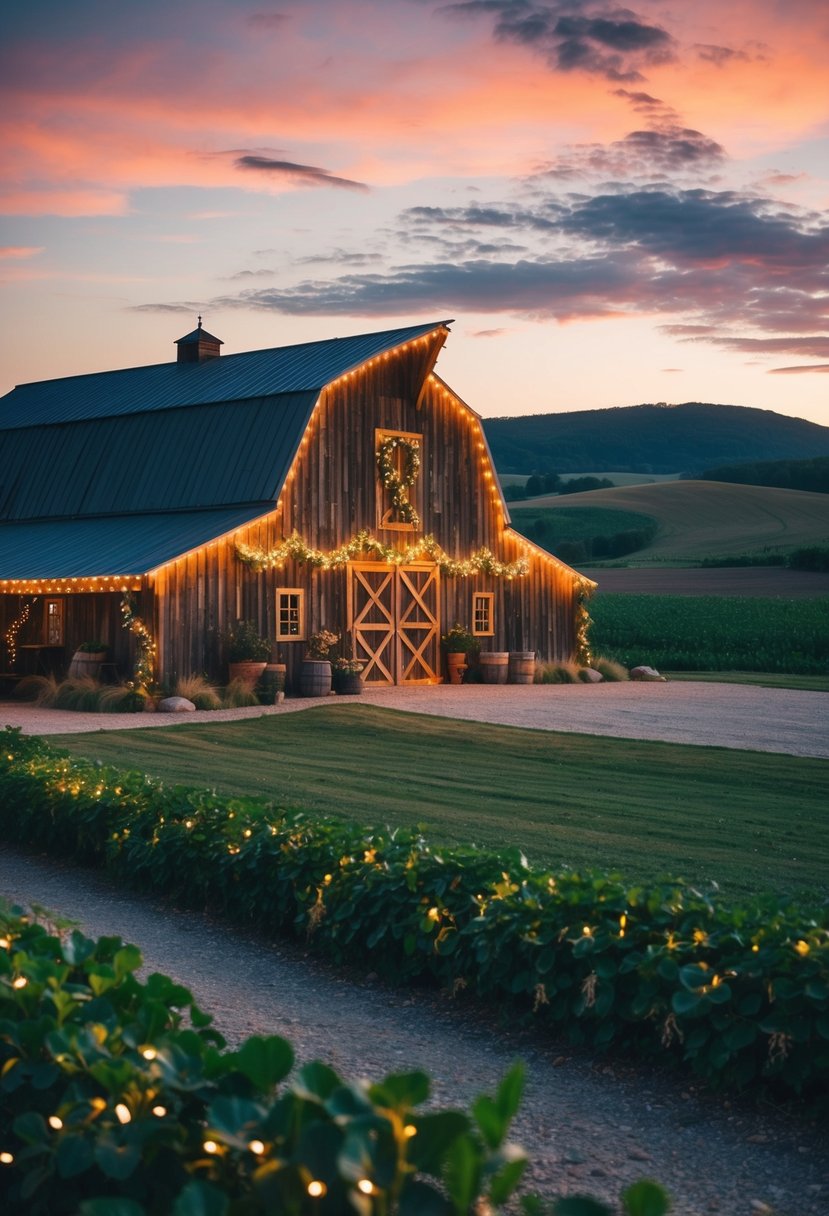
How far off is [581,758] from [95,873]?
27.9ft

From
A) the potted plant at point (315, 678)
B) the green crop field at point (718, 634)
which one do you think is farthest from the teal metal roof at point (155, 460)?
the green crop field at point (718, 634)

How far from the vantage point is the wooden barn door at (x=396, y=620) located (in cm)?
2900

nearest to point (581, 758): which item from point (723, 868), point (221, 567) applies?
point (723, 868)

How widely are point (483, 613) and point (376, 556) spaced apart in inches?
158

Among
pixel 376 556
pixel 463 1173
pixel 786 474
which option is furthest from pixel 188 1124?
pixel 786 474

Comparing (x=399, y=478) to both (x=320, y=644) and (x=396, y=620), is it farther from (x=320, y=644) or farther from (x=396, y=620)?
(x=320, y=644)

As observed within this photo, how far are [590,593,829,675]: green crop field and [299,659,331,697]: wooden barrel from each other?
1549 centimetres

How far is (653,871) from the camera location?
9.87 meters

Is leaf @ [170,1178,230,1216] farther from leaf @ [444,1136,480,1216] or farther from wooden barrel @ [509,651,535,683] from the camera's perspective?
wooden barrel @ [509,651,535,683]

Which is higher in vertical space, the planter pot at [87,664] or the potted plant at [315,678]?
the planter pot at [87,664]

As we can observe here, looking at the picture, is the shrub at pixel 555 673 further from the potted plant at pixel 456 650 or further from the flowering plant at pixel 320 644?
the flowering plant at pixel 320 644

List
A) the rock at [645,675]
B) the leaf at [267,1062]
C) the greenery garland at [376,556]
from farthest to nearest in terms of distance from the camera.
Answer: the rock at [645,675] < the greenery garland at [376,556] < the leaf at [267,1062]

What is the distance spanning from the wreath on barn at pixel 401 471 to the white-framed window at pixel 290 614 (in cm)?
374

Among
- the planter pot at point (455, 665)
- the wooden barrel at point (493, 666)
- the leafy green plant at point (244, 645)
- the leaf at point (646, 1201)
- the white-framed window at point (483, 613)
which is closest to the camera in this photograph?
the leaf at point (646, 1201)
